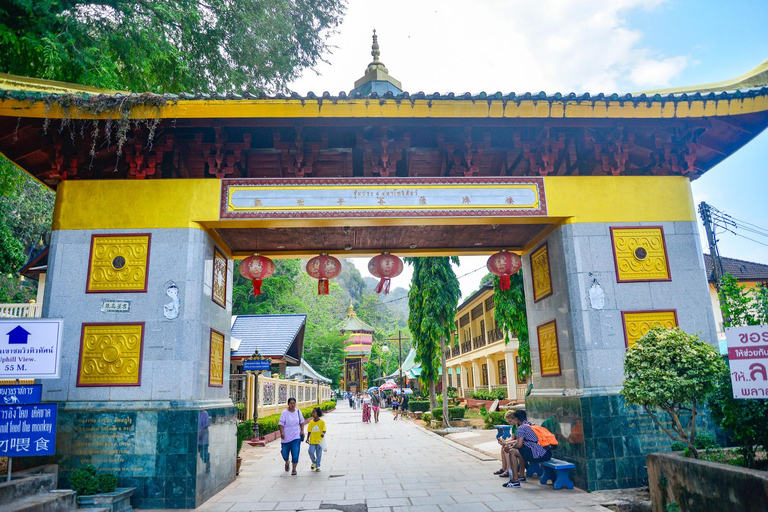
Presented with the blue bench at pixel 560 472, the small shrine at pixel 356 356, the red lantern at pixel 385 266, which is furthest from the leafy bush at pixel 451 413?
the small shrine at pixel 356 356

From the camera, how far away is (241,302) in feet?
110

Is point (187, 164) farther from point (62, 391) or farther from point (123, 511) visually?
point (123, 511)

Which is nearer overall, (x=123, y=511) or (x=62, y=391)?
(x=123, y=511)

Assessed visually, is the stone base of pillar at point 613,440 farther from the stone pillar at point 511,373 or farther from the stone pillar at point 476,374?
the stone pillar at point 476,374

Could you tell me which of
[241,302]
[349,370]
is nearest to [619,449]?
[241,302]

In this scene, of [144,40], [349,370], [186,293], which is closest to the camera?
[186,293]

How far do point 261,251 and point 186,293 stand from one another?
241 centimetres

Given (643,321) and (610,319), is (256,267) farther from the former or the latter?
(643,321)

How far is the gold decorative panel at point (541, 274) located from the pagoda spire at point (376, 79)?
5269mm

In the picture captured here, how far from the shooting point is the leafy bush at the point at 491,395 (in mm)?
25525

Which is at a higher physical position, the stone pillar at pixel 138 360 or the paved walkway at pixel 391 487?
the stone pillar at pixel 138 360

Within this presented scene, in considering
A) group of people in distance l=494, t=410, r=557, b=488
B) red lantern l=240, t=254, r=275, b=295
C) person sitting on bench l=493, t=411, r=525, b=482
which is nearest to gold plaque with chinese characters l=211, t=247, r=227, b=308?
red lantern l=240, t=254, r=275, b=295

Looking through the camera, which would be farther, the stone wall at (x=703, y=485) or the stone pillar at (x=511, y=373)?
the stone pillar at (x=511, y=373)

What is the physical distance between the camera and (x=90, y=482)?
18.9 ft
